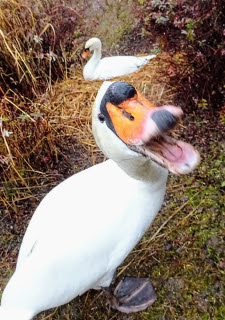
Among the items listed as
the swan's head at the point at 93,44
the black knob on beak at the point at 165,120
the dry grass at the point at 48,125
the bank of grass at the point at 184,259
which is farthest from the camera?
the swan's head at the point at 93,44

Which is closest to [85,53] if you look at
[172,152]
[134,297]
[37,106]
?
[37,106]

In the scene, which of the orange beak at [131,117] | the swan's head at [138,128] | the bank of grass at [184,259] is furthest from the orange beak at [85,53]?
the orange beak at [131,117]

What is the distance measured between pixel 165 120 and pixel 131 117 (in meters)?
0.19

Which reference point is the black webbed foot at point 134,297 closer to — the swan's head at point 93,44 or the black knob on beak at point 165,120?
the black knob on beak at point 165,120

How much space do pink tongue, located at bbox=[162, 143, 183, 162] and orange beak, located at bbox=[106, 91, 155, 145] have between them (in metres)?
0.09

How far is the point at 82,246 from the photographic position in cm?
176

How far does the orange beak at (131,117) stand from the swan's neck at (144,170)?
20 centimetres

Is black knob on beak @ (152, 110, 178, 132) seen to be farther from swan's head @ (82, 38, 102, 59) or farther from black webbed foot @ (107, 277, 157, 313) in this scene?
swan's head @ (82, 38, 102, 59)

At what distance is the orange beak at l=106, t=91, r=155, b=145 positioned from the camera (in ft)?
4.44

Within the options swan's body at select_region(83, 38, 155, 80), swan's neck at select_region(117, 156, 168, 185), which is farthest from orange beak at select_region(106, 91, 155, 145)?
swan's body at select_region(83, 38, 155, 80)

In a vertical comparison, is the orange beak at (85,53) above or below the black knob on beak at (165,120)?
below

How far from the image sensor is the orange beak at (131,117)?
4.44 ft

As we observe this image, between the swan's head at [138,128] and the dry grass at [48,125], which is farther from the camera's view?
the dry grass at [48,125]

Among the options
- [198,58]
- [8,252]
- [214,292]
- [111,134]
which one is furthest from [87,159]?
[111,134]
